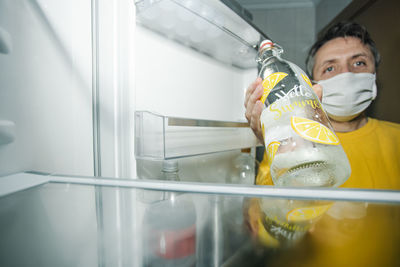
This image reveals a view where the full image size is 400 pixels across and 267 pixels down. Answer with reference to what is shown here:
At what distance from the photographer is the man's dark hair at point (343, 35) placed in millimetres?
941

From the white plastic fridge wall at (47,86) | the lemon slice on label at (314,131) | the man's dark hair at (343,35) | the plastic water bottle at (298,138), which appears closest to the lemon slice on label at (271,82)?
the plastic water bottle at (298,138)

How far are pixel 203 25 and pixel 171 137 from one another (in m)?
0.42

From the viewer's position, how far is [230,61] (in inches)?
37.2

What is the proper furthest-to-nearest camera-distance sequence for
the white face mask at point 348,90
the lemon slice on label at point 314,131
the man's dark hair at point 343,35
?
the man's dark hair at point 343,35 < the white face mask at point 348,90 < the lemon slice on label at point 314,131

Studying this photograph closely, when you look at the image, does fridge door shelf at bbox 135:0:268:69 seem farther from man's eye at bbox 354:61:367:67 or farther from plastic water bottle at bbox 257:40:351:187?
man's eye at bbox 354:61:367:67

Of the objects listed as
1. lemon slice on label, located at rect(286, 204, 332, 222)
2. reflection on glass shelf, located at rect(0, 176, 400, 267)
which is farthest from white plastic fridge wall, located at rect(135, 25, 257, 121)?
lemon slice on label, located at rect(286, 204, 332, 222)

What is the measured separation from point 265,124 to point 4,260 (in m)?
0.47

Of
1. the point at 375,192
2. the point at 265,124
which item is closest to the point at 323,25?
the point at 265,124

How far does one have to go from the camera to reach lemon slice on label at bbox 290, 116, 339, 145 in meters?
0.37

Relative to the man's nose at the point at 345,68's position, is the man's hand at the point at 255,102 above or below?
below

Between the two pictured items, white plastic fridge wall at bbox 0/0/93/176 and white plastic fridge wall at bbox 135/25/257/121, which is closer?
white plastic fridge wall at bbox 0/0/93/176

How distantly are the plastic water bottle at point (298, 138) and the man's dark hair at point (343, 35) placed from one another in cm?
77

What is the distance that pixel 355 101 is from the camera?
816 mm

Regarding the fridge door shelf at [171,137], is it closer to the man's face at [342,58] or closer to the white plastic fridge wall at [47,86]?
the white plastic fridge wall at [47,86]
